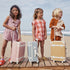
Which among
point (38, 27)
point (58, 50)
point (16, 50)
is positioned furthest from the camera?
point (38, 27)

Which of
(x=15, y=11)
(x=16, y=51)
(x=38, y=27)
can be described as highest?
(x=15, y=11)

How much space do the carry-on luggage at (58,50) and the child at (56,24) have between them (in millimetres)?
258

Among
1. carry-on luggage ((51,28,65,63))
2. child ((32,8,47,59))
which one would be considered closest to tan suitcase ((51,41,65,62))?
carry-on luggage ((51,28,65,63))

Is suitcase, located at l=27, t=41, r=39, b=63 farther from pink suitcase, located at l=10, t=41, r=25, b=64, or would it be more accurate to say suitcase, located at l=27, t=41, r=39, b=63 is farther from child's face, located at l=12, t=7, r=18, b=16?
child's face, located at l=12, t=7, r=18, b=16

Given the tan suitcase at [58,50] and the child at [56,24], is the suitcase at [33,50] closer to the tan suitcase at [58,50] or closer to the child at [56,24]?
the tan suitcase at [58,50]

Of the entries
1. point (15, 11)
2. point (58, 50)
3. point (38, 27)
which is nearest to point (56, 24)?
point (38, 27)

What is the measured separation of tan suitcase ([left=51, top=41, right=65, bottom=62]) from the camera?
390 centimetres

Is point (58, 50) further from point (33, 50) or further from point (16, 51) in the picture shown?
point (16, 51)

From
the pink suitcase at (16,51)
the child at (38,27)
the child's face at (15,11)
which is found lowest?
the pink suitcase at (16,51)

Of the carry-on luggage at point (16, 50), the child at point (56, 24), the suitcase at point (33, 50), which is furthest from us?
the child at point (56, 24)

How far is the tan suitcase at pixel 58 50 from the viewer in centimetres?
390

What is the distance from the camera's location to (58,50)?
3.91 metres

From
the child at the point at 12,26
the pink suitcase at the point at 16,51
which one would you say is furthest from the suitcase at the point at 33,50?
the child at the point at 12,26

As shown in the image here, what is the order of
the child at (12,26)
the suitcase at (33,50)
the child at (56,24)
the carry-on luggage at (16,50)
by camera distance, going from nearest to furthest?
1. the carry-on luggage at (16,50)
2. the suitcase at (33,50)
3. the child at (12,26)
4. the child at (56,24)
